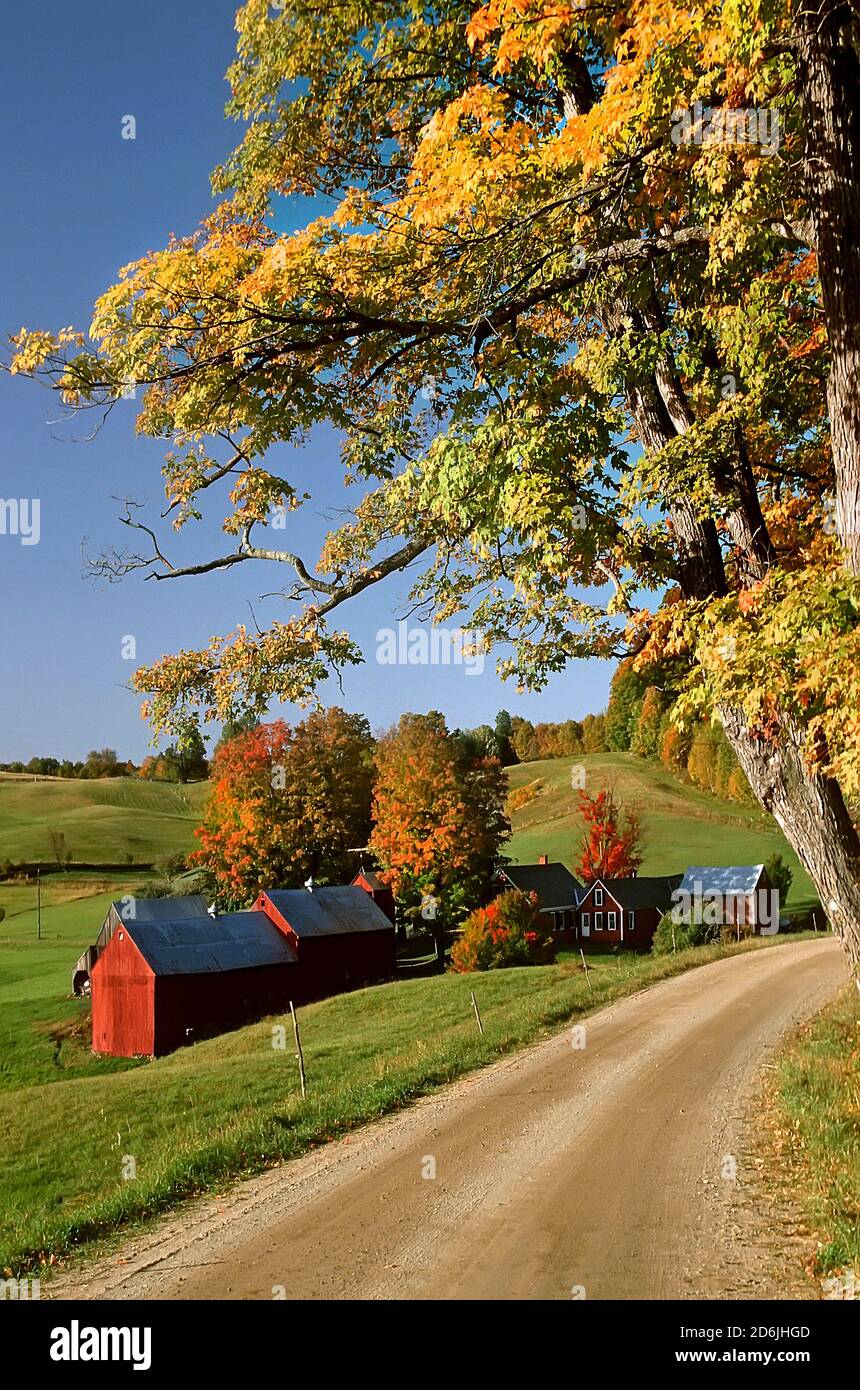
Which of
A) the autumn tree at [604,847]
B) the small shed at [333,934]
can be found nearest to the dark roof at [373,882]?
the small shed at [333,934]

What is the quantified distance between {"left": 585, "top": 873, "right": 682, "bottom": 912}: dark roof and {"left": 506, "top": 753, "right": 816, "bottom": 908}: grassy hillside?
31.8 ft

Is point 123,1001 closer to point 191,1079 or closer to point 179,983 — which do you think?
point 179,983

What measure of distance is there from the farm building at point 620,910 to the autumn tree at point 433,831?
1177 cm

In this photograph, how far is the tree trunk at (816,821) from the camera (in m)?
9.13

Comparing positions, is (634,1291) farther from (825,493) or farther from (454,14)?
(454,14)

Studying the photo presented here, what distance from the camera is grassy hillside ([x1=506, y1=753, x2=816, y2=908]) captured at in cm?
7744

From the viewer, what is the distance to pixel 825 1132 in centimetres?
994

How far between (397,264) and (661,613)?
4314 mm

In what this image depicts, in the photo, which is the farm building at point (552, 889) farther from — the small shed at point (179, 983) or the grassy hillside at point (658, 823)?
the small shed at point (179, 983)

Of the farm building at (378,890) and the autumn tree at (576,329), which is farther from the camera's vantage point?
the farm building at (378,890)

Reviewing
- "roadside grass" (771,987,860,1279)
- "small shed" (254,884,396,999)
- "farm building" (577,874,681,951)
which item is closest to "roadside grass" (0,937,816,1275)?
"roadside grass" (771,987,860,1279)

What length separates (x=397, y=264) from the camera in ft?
26.9

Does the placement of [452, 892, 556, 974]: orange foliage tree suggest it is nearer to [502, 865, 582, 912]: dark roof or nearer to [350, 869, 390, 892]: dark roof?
[350, 869, 390, 892]: dark roof
